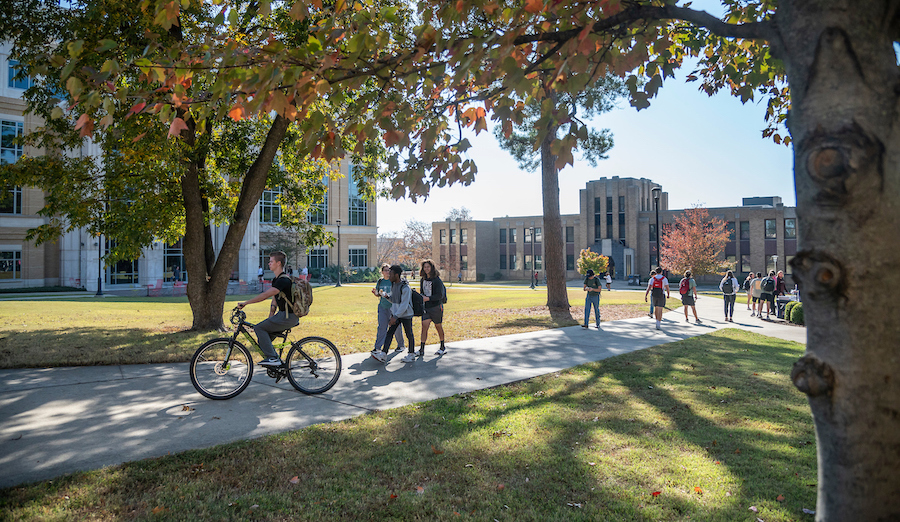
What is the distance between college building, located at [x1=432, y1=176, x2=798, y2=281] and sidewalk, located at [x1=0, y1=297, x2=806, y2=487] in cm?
3756

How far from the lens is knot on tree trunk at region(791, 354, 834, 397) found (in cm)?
207

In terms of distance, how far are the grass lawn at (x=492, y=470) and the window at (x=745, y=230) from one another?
56.0m

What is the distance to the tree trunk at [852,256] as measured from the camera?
201 centimetres

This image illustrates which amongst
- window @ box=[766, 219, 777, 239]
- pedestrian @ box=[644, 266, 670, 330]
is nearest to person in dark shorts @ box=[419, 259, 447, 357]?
pedestrian @ box=[644, 266, 670, 330]

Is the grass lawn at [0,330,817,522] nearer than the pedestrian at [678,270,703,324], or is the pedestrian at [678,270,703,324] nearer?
the grass lawn at [0,330,817,522]

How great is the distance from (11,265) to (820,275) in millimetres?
54780

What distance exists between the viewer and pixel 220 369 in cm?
700

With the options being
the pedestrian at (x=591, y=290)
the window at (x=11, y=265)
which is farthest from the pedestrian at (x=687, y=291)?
the window at (x=11, y=265)

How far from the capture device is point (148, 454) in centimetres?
482

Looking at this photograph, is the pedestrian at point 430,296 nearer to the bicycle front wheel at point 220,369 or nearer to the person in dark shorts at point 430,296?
the person in dark shorts at point 430,296

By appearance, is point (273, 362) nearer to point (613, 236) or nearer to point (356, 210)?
point (613, 236)

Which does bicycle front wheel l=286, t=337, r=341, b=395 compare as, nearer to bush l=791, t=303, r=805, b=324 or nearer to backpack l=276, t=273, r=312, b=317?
backpack l=276, t=273, r=312, b=317

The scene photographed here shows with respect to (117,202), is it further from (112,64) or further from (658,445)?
(658,445)

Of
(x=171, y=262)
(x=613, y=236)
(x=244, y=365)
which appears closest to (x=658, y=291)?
(x=244, y=365)
